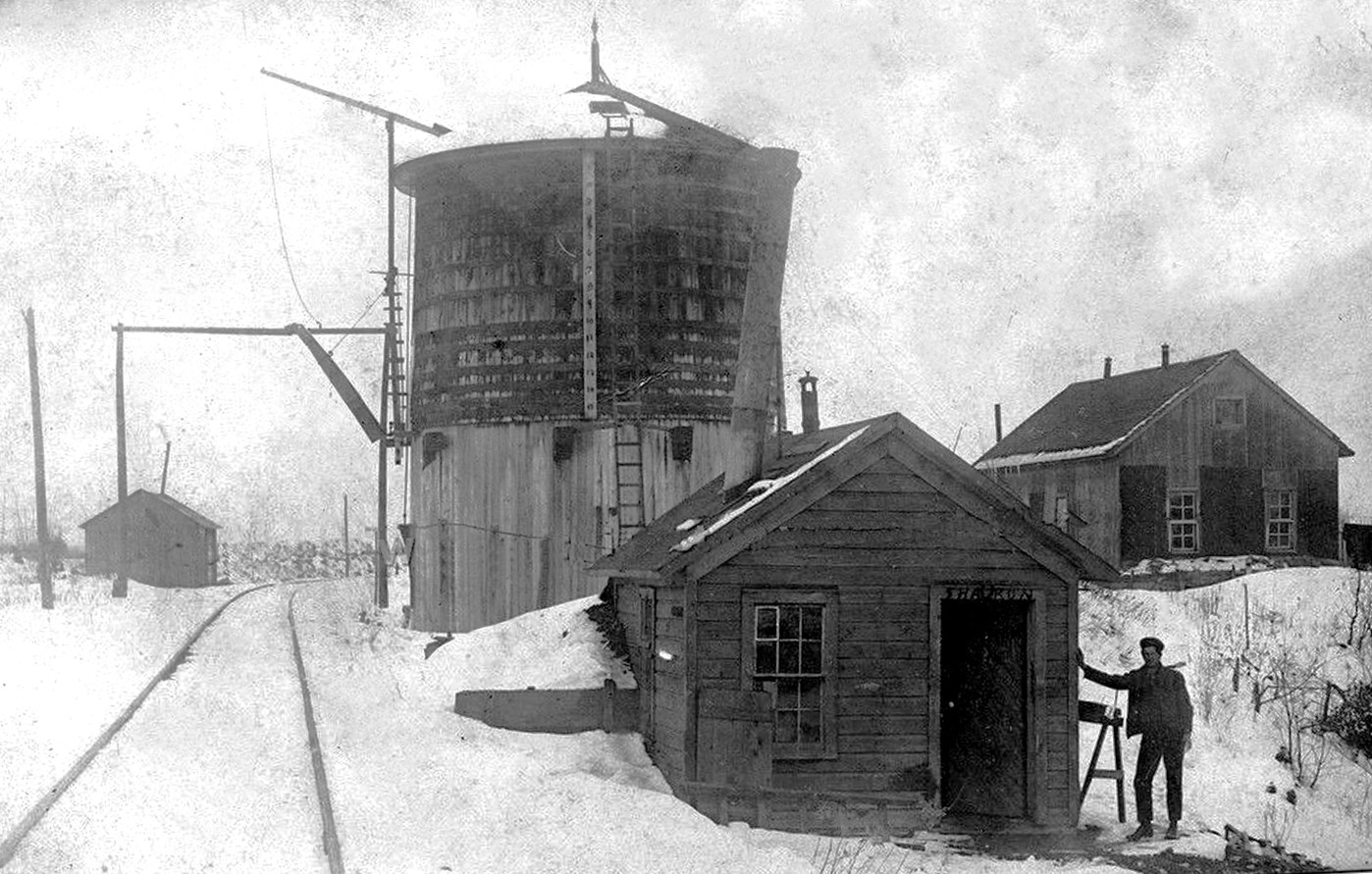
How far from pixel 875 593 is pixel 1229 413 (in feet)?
46.8

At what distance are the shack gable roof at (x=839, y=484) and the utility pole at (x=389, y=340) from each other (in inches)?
131

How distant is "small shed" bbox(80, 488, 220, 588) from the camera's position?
32312 mm

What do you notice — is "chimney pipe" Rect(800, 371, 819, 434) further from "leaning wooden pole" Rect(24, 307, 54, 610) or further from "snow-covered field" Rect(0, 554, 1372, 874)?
"leaning wooden pole" Rect(24, 307, 54, 610)

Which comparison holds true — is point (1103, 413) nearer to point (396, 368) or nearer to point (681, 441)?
point (681, 441)

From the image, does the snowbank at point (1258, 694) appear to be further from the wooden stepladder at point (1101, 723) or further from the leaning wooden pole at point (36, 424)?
the leaning wooden pole at point (36, 424)

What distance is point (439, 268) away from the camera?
1911cm

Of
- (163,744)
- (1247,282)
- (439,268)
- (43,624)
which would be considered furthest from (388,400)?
(1247,282)

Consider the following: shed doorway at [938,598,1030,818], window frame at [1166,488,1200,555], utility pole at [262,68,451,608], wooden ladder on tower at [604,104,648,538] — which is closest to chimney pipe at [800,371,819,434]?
shed doorway at [938,598,1030,818]

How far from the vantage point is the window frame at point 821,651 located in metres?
11.9

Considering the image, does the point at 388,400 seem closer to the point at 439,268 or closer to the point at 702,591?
the point at 439,268

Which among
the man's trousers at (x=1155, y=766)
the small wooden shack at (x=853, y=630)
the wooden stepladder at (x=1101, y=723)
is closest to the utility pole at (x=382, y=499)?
the small wooden shack at (x=853, y=630)

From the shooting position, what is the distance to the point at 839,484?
12.1 meters

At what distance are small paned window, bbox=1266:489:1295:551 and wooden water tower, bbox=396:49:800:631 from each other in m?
9.25

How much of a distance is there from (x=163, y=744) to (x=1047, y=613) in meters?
7.95
